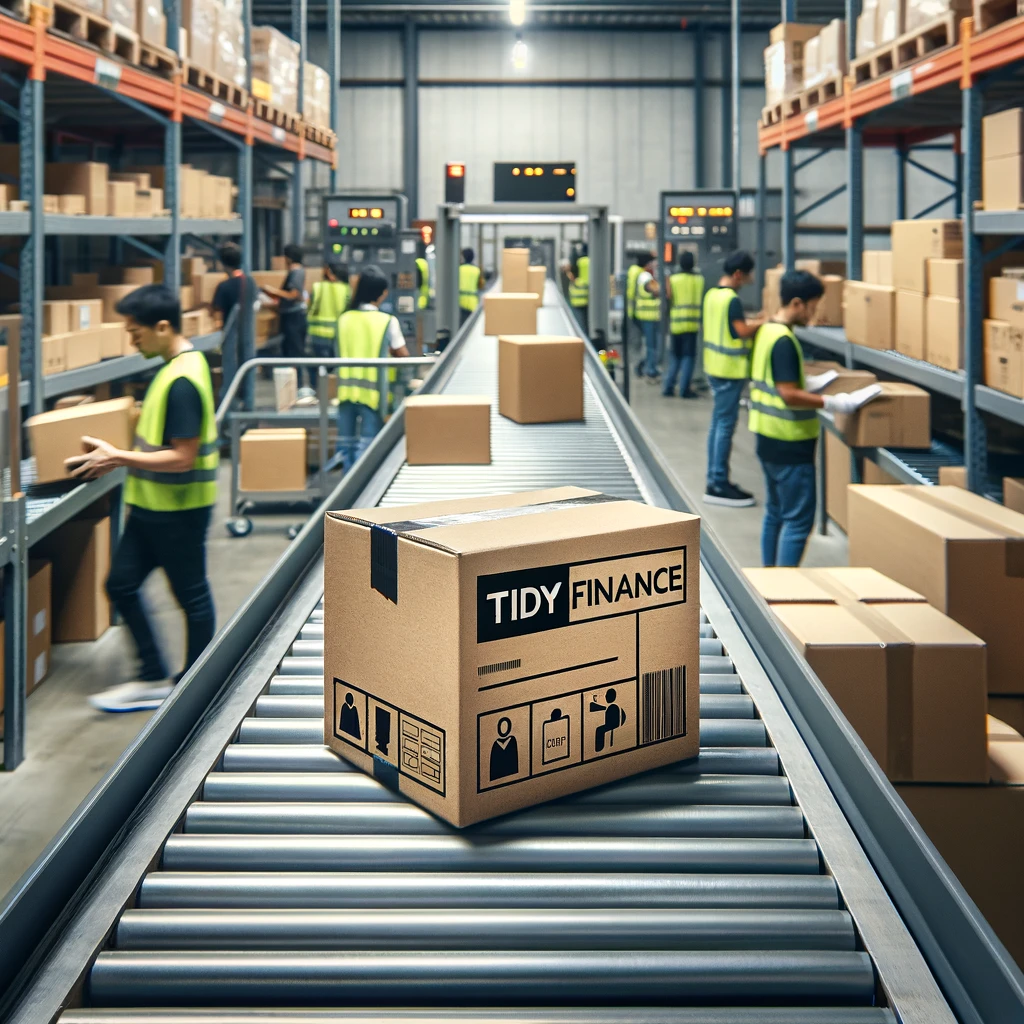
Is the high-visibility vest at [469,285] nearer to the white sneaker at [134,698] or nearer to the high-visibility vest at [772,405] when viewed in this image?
the high-visibility vest at [772,405]

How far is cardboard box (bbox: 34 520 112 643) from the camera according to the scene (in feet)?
17.4

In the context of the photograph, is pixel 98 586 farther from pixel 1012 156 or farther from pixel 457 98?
pixel 457 98

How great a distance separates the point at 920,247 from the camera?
20.6 ft

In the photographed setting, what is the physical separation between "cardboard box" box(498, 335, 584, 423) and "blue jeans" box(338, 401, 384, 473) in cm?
253

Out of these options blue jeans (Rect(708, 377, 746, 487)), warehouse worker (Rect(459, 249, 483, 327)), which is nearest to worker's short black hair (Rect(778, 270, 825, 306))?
blue jeans (Rect(708, 377, 746, 487))

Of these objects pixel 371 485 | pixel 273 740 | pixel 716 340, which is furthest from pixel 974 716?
pixel 716 340

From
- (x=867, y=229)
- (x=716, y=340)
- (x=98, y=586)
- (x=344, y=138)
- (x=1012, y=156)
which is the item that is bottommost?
(x=98, y=586)

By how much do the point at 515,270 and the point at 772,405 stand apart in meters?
5.38

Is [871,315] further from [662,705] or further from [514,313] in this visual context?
[662,705]

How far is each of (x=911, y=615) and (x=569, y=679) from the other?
1.57m

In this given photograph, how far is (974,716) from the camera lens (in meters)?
2.57

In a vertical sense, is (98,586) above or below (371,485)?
below

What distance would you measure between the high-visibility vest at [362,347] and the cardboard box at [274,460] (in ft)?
1.53

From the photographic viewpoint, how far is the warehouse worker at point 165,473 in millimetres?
3902
